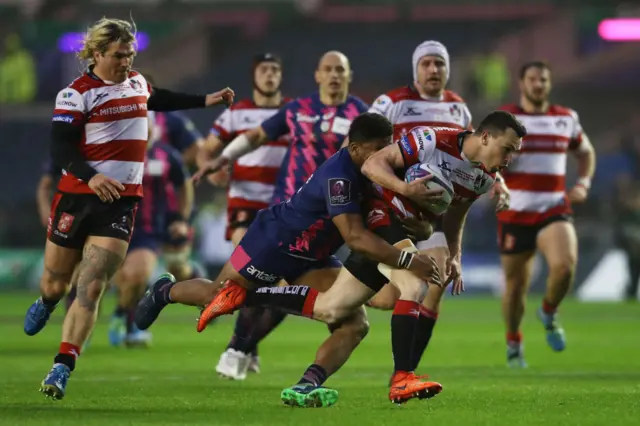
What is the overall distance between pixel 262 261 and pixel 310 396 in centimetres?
100

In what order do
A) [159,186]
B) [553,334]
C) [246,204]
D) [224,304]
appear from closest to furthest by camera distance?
1. [224,304]
2. [246,204]
3. [553,334]
4. [159,186]

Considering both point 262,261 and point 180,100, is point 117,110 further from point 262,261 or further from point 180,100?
point 262,261

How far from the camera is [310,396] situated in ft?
29.0

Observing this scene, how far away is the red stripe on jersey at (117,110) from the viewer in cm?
930

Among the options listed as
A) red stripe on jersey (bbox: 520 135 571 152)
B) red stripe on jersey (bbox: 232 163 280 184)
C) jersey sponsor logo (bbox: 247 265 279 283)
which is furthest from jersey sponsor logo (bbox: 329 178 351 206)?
red stripe on jersey (bbox: 520 135 571 152)

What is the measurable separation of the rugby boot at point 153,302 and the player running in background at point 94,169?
0.44 metres

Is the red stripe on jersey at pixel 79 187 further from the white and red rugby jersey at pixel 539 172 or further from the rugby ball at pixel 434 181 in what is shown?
the white and red rugby jersey at pixel 539 172

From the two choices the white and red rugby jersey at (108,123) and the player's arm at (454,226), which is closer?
the white and red rugby jersey at (108,123)

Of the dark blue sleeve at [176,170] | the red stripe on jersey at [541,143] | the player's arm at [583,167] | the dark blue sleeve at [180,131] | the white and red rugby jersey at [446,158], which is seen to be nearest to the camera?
the white and red rugby jersey at [446,158]

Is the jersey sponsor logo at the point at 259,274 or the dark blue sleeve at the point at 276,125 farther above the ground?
the dark blue sleeve at the point at 276,125

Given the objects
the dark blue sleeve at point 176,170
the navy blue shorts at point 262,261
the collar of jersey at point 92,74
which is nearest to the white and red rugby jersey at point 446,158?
the navy blue shorts at point 262,261

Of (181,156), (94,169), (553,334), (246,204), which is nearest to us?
(94,169)

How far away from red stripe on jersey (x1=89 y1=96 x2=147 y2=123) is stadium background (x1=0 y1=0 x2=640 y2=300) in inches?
771

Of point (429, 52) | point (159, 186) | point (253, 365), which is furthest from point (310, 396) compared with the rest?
point (159, 186)
